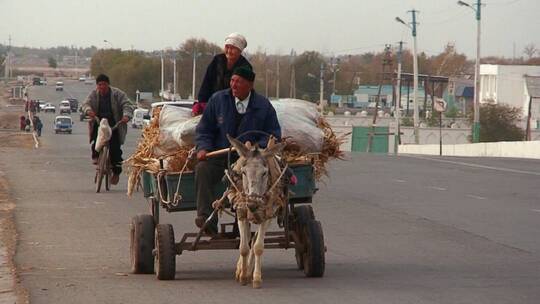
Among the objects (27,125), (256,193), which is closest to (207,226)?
(256,193)

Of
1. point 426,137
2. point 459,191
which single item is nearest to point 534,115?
point 426,137

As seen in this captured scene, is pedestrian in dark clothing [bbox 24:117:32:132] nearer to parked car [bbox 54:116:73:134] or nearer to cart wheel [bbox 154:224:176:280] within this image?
parked car [bbox 54:116:73:134]

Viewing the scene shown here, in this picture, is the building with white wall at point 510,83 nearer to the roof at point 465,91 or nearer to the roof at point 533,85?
the roof at point 533,85

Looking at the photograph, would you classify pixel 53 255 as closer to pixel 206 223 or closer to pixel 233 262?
pixel 233 262

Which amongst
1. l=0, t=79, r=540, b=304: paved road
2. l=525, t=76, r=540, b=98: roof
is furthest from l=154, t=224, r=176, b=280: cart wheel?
l=525, t=76, r=540, b=98: roof

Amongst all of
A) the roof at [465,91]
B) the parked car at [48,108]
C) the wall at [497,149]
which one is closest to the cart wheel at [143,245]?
the wall at [497,149]

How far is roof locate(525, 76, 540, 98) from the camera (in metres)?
116

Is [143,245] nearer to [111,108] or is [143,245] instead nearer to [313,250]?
[313,250]

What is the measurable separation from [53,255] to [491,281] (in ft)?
15.9

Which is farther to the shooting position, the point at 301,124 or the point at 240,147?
the point at 301,124

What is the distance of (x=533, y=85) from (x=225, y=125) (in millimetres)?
109260

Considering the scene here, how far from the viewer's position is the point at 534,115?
422 feet

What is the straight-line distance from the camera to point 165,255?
11.1 m

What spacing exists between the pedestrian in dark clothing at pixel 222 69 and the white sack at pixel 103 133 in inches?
377
